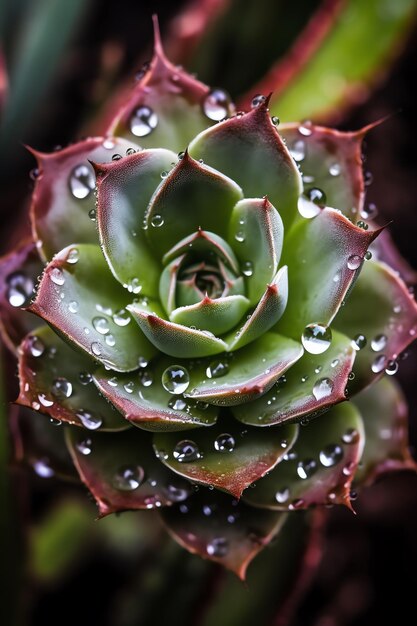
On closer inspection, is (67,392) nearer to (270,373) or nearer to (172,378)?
(172,378)

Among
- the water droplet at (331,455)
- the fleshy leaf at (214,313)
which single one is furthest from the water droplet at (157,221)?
the water droplet at (331,455)

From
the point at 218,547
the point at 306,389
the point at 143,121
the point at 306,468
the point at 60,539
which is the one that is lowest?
the point at 60,539

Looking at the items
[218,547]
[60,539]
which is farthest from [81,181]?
[60,539]

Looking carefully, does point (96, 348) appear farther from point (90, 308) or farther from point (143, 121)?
point (143, 121)

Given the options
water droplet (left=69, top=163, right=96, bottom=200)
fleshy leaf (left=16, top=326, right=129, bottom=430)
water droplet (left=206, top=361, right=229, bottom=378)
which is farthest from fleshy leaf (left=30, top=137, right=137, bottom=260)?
water droplet (left=206, top=361, right=229, bottom=378)

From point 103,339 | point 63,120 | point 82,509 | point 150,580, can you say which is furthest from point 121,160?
point 63,120

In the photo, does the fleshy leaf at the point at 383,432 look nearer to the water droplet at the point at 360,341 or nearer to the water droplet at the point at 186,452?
the water droplet at the point at 360,341
